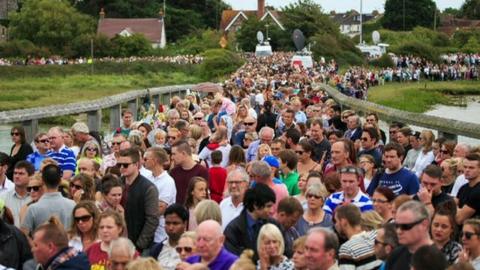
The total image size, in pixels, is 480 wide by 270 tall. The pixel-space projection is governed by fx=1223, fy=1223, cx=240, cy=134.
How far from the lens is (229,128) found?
67.4 ft

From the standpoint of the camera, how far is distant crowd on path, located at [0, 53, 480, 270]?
8953 millimetres

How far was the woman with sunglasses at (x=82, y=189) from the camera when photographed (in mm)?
12156

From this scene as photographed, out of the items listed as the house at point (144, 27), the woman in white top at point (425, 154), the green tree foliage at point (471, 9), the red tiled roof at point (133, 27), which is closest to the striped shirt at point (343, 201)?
the woman in white top at point (425, 154)

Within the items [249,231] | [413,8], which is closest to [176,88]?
[249,231]

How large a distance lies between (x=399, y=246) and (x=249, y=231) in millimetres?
2265

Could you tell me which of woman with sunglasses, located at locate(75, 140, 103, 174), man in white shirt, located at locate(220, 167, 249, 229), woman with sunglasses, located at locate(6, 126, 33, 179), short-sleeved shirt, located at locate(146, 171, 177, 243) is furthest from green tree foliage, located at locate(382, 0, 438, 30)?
man in white shirt, located at locate(220, 167, 249, 229)

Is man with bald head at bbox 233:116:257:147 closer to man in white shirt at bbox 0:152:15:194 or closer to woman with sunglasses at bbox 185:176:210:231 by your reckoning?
man in white shirt at bbox 0:152:15:194

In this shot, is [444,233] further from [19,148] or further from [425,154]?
[19,148]

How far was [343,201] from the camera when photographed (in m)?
11.6

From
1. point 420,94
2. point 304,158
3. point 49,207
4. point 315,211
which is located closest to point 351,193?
point 315,211

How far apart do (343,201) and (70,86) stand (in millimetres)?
66712

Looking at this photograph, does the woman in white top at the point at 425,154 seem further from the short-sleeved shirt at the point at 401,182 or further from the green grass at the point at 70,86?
the green grass at the point at 70,86

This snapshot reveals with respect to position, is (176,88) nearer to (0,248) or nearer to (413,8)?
(0,248)

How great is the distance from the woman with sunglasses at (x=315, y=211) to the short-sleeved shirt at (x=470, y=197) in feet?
4.28
